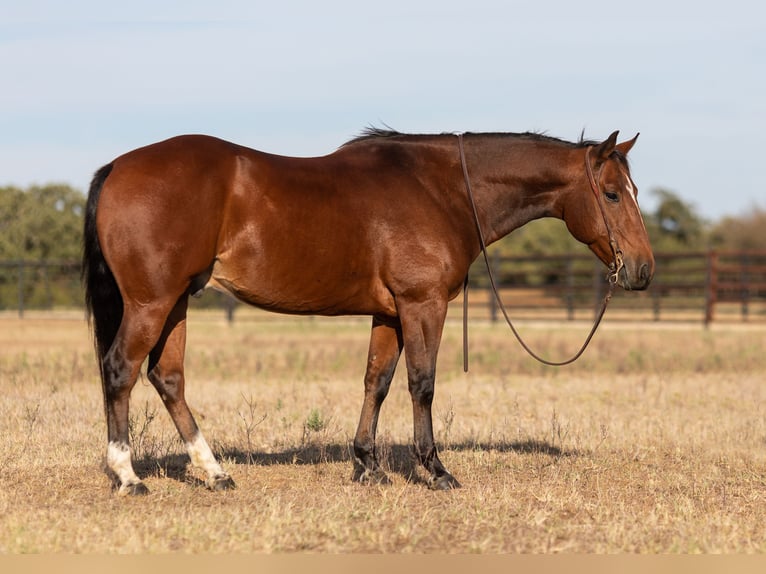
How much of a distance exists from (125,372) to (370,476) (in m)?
1.85

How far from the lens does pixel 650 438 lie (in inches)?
352

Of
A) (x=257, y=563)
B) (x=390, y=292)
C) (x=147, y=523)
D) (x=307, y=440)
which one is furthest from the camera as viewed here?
(x=307, y=440)

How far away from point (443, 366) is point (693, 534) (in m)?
10.4

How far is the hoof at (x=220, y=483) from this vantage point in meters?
6.33

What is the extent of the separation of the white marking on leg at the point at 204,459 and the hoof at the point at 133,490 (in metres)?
0.43

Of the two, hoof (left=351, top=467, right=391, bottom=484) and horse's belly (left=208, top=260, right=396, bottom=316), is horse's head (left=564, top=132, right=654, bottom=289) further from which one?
hoof (left=351, top=467, right=391, bottom=484)

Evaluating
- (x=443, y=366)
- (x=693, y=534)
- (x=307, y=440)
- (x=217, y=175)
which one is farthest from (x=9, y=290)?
(x=693, y=534)

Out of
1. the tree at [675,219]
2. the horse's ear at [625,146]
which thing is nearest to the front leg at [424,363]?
the horse's ear at [625,146]

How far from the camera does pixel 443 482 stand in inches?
259

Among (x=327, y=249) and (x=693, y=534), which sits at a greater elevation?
(x=327, y=249)

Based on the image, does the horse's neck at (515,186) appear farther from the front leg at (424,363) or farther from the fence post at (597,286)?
the fence post at (597,286)

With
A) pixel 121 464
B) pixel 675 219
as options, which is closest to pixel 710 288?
pixel 121 464

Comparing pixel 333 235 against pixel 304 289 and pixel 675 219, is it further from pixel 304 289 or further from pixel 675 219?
pixel 675 219

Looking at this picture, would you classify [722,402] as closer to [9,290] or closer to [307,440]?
[307,440]
